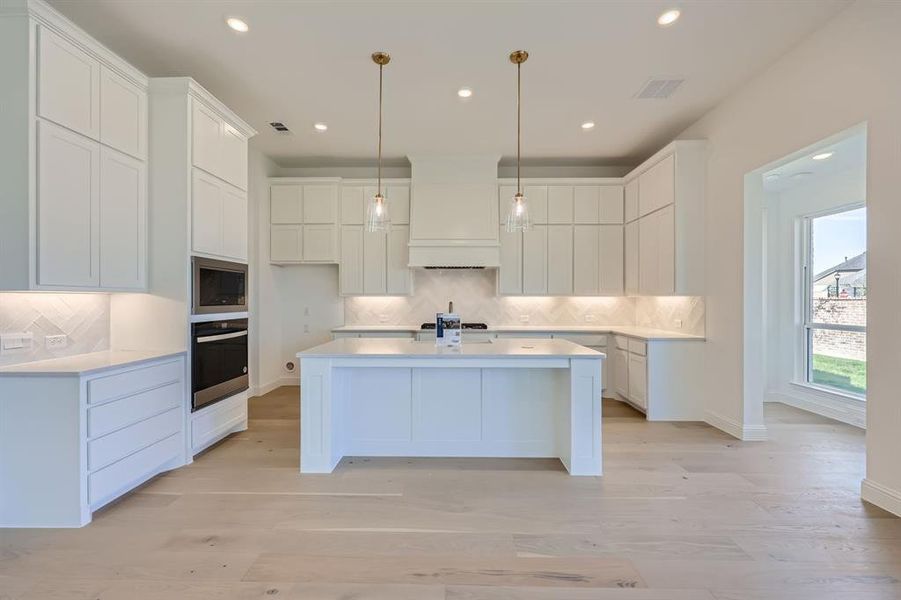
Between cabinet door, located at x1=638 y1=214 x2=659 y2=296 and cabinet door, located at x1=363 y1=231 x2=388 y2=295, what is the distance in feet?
10.4

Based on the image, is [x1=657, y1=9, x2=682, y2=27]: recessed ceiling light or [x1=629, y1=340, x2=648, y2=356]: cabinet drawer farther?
[x1=629, y1=340, x2=648, y2=356]: cabinet drawer

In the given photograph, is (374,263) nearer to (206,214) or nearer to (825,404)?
(206,214)

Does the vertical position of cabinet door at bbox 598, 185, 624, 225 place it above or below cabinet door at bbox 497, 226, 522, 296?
above

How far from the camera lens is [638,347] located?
4.56 metres

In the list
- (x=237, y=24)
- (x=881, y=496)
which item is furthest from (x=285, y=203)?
(x=881, y=496)

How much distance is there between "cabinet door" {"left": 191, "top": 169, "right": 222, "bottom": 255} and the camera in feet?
10.6

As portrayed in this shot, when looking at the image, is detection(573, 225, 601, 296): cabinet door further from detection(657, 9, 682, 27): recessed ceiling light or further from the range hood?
detection(657, 9, 682, 27): recessed ceiling light

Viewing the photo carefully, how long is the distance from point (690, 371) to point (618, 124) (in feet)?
8.90

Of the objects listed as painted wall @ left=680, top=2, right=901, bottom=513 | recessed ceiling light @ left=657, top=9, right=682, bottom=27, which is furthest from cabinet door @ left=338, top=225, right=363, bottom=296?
painted wall @ left=680, top=2, right=901, bottom=513

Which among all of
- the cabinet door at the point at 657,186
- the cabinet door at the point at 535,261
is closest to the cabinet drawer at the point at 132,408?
the cabinet door at the point at 535,261

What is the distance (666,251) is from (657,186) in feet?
2.49

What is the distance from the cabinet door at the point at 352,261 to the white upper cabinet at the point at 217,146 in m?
1.69

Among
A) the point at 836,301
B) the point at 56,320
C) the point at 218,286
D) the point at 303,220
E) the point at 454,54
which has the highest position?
the point at 454,54

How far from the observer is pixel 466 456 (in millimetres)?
3275
